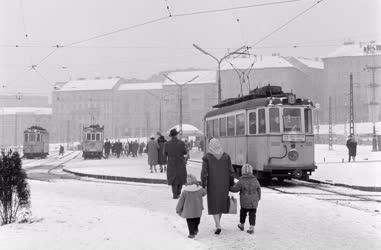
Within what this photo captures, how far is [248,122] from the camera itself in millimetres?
18750

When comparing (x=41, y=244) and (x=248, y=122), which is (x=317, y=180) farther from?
(x=41, y=244)

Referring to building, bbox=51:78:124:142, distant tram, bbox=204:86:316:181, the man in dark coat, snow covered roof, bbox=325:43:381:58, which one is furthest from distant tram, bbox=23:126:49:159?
building, bbox=51:78:124:142

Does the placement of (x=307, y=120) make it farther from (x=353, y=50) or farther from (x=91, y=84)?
(x=91, y=84)

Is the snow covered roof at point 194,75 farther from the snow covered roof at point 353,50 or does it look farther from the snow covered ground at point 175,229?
the snow covered ground at point 175,229

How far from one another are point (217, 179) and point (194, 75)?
124370 millimetres

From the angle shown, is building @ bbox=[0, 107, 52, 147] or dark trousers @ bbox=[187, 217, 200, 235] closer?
dark trousers @ bbox=[187, 217, 200, 235]

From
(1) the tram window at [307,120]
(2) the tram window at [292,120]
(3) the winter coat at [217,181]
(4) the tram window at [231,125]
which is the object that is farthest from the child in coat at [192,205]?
(4) the tram window at [231,125]

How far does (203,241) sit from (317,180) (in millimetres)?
12384

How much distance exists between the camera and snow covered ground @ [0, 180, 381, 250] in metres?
7.39

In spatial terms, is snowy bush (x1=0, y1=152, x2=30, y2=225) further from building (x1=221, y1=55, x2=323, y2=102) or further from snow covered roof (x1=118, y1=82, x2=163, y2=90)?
snow covered roof (x1=118, y1=82, x2=163, y2=90)

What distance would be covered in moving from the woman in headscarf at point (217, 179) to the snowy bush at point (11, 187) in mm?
2985

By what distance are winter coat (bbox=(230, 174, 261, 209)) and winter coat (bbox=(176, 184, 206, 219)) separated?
59 centimetres

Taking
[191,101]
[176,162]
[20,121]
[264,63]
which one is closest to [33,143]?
[176,162]

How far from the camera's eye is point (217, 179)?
8.66 metres
